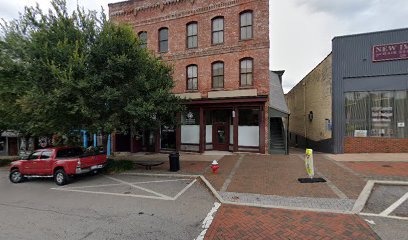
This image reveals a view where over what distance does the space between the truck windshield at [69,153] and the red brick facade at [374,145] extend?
641 inches

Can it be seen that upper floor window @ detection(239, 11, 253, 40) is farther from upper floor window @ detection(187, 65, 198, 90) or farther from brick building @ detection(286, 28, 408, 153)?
brick building @ detection(286, 28, 408, 153)

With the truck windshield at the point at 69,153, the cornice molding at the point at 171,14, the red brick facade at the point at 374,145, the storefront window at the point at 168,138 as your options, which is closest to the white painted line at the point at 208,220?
the truck windshield at the point at 69,153

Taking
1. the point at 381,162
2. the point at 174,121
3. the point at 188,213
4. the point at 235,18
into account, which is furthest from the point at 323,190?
the point at 235,18

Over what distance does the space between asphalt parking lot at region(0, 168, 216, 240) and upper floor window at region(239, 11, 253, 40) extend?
11.4 metres

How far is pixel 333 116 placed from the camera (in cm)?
1589

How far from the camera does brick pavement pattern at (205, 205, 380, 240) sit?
5.02 m

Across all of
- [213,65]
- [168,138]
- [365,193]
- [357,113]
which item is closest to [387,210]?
[365,193]

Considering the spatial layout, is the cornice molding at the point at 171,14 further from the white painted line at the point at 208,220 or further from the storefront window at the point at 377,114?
the white painted line at the point at 208,220

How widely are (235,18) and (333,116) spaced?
9788 millimetres

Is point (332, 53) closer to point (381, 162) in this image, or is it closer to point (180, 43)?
point (381, 162)

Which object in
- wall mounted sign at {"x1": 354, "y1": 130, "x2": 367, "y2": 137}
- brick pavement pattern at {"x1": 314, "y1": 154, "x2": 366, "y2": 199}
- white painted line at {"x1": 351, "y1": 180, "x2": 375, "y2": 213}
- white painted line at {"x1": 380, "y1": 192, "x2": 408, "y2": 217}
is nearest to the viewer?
white painted line at {"x1": 380, "y1": 192, "x2": 408, "y2": 217}

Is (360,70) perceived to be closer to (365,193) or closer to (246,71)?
(246,71)

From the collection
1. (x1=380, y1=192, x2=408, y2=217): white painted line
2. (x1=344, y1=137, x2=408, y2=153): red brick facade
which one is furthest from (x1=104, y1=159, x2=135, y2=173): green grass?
(x1=344, y1=137, x2=408, y2=153): red brick facade

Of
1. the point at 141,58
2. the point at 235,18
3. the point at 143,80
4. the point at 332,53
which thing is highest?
the point at 235,18
